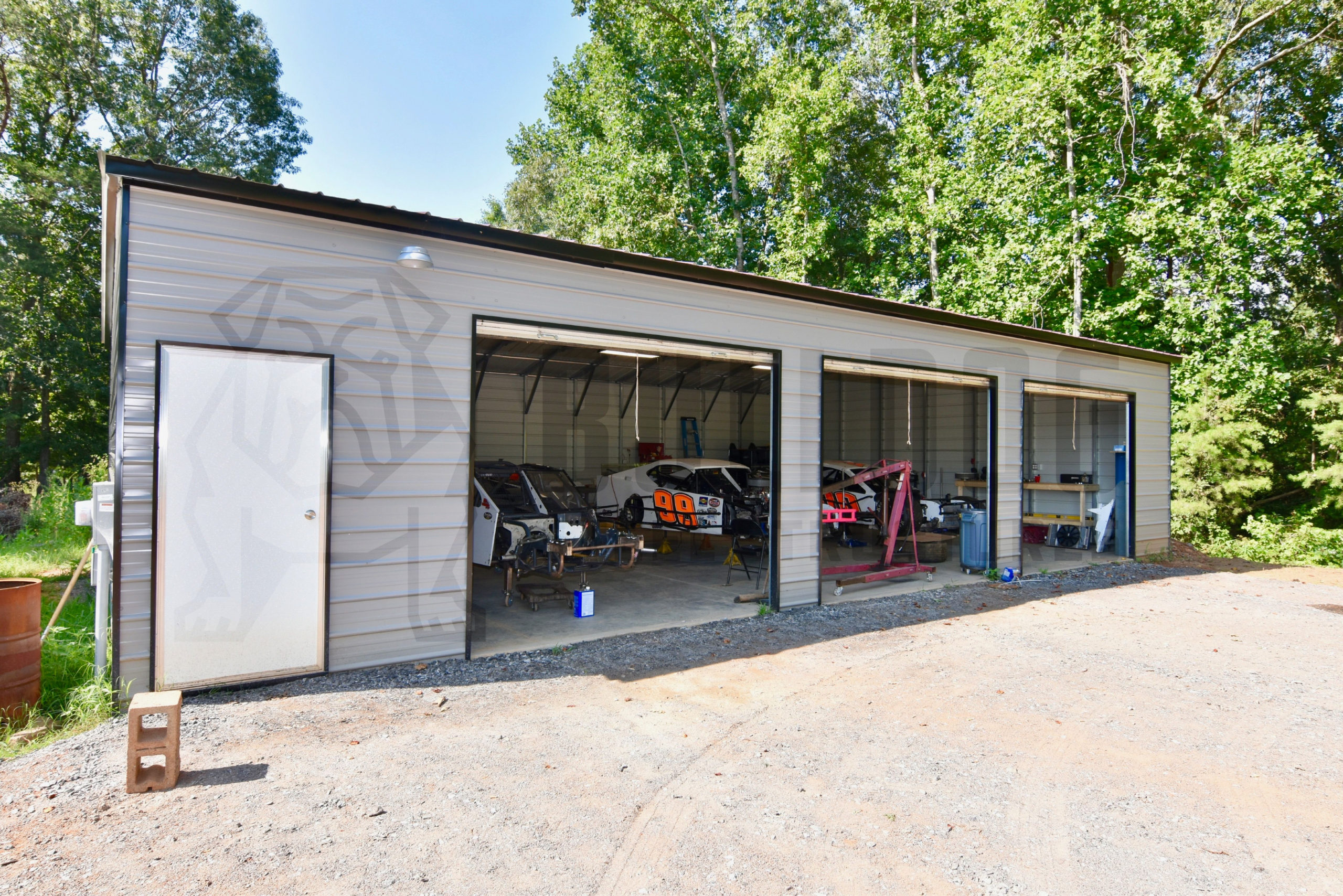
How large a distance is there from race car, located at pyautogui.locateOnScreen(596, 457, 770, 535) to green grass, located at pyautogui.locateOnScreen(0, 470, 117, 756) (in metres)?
6.77

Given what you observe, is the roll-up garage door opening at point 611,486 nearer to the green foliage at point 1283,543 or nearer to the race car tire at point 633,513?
the race car tire at point 633,513

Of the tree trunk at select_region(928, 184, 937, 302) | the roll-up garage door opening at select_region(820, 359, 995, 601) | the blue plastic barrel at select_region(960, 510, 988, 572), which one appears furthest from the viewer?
the tree trunk at select_region(928, 184, 937, 302)

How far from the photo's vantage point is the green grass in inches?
158

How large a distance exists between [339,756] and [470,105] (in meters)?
22.9

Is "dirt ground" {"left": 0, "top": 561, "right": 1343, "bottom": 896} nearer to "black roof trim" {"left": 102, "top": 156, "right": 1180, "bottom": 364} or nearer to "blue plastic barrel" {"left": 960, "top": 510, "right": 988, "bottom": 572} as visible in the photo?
"black roof trim" {"left": 102, "top": 156, "right": 1180, "bottom": 364}

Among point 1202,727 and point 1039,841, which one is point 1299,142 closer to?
point 1202,727

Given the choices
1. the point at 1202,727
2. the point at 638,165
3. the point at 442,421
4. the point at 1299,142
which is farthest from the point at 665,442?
the point at 1299,142

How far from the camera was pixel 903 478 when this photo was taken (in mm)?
8820

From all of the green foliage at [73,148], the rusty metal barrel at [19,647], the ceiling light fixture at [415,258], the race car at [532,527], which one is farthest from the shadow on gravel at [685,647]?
the green foliage at [73,148]

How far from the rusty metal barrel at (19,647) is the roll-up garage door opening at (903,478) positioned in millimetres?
6436

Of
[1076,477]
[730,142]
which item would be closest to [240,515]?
[1076,477]

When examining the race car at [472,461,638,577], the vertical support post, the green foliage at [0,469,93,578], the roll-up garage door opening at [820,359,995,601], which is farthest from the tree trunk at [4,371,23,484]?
the roll-up garage door opening at [820,359,995,601]

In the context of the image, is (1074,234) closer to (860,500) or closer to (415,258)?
(860,500)

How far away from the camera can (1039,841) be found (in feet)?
9.81
